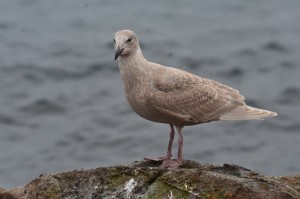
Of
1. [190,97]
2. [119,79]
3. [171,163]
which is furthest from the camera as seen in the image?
[119,79]

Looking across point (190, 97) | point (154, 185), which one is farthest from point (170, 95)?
point (154, 185)

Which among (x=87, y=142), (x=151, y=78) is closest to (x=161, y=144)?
(x=87, y=142)

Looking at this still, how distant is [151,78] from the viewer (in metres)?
11.0

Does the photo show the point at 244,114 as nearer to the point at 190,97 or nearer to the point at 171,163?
the point at 190,97

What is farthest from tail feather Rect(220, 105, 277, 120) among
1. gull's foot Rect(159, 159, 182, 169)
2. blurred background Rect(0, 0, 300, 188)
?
blurred background Rect(0, 0, 300, 188)

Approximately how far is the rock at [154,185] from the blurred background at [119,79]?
11.3m

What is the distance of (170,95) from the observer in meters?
11.2

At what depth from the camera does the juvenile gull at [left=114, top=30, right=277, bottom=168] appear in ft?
35.4

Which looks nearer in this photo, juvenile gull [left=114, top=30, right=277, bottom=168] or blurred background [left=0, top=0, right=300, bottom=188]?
juvenile gull [left=114, top=30, right=277, bottom=168]

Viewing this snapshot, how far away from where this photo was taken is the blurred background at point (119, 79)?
Result: 862 inches

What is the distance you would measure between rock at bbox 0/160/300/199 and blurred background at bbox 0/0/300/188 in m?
11.3

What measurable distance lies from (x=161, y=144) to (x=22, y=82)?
5.28 metres

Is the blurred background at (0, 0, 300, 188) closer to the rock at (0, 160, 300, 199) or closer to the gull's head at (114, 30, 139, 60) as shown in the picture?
the gull's head at (114, 30, 139, 60)

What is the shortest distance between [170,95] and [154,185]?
7.22 feet
